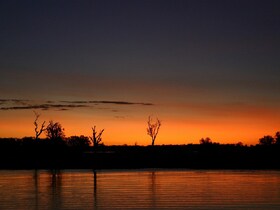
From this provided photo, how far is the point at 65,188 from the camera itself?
3238 cm

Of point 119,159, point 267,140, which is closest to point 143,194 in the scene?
point 119,159

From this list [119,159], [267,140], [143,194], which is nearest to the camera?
[143,194]

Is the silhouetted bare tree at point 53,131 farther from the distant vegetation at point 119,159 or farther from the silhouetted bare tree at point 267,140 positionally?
the silhouetted bare tree at point 267,140

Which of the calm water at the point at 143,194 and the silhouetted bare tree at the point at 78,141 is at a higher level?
the silhouetted bare tree at the point at 78,141

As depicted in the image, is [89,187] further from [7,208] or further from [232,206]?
[232,206]

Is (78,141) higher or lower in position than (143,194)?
higher

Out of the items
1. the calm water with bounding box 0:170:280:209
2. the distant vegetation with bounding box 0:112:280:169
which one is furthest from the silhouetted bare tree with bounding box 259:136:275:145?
the calm water with bounding box 0:170:280:209

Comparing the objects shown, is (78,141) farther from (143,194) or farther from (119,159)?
(143,194)

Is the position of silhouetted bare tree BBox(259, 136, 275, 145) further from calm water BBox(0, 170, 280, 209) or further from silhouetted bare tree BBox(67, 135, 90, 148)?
calm water BBox(0, 170, 280, 209)

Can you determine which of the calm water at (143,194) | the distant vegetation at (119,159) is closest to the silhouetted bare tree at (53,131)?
the distant vegetation at (119,159)

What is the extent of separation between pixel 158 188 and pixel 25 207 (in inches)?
415

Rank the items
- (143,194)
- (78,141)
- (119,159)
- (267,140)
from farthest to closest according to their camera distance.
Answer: (78,141) → (267,140) → (119,159) → (143,194)

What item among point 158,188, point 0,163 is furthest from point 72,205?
point 0,163

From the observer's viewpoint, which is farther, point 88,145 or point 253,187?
point 88,145
